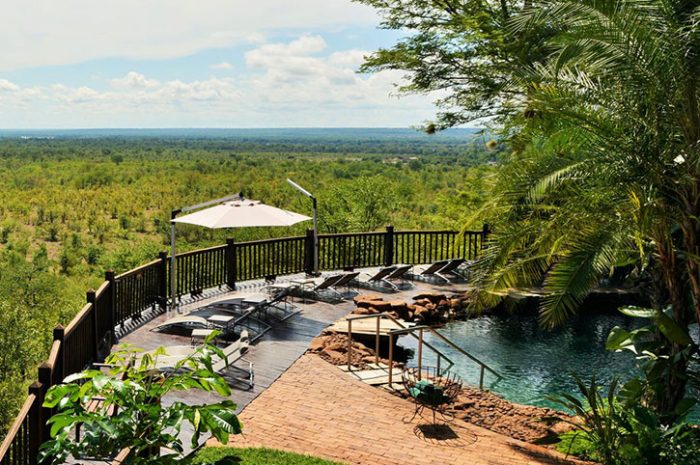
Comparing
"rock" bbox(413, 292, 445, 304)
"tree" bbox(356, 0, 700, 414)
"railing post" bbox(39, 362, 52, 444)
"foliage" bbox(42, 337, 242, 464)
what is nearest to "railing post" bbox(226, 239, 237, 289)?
"rock" bbox(413, 292, 445, 304)

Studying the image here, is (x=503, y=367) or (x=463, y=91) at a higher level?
(x=463, y=91)

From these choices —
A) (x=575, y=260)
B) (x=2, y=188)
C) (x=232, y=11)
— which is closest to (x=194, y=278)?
(x=575, y=260)

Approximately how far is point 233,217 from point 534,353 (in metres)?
6.14

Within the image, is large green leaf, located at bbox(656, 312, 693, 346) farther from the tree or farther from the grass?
the grass

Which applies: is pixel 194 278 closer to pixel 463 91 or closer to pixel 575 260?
pixel 575 260

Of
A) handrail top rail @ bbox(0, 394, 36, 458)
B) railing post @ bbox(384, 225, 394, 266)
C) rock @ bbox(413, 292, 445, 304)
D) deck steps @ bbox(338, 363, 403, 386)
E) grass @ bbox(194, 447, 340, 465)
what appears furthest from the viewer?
railing post @ bbox(384, 225, 394, 266)

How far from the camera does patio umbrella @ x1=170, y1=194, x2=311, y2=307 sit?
40.1 feet

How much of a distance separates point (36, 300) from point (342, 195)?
647 inches

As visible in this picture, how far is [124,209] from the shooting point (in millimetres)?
68000

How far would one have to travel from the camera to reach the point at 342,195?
124 feet

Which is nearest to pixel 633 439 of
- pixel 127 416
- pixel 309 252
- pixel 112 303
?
pixel 127 416

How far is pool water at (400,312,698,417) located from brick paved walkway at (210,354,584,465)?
236 centimetres

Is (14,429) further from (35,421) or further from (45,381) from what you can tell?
(45,381)

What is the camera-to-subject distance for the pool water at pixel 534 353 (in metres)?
10.8
